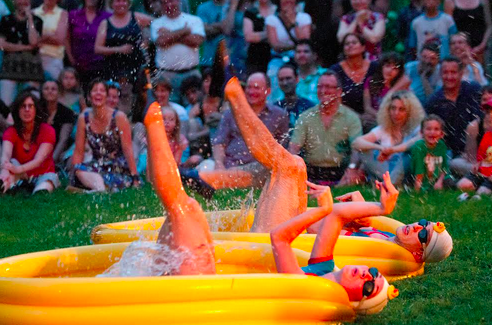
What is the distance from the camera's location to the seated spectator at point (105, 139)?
923 centimetres

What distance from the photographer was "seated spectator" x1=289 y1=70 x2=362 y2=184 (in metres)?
9.07

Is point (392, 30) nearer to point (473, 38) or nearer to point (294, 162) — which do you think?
point (473, 38)

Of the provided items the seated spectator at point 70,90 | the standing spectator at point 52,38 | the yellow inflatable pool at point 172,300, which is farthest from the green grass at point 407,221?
the standing spectator at point 52,38

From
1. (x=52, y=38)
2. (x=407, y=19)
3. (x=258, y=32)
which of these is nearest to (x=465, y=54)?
(x=407, y=19)

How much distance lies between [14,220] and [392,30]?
501 centimetres

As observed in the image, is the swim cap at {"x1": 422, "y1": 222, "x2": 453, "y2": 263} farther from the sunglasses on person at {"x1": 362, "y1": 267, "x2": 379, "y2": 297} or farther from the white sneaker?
the white sneaker

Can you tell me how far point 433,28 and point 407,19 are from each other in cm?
42

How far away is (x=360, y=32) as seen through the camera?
9828 millimetres

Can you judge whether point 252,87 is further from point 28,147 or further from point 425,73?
point 28,147

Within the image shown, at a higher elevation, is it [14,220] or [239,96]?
[239,96]

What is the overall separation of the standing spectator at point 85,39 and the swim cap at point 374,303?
6.70 metres

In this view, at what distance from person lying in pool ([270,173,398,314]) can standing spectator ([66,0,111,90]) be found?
6100 mm

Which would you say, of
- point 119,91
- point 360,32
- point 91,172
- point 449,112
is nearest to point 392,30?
point 360,32

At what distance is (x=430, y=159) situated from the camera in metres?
8.79
